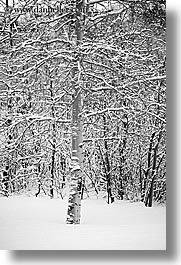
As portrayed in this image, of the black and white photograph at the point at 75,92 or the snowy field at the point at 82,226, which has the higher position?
the black and white photograph at the point at 75,92

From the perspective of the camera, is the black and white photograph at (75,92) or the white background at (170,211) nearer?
the white background at (170,211)

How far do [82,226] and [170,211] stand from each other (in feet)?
2.60

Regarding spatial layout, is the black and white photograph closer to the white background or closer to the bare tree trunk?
the bare tree trunk

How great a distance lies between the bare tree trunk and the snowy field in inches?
3.5

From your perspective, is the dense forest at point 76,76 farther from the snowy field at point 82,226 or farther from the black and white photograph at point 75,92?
the snowy field at point 82,226

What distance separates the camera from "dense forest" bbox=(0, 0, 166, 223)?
13.1 feet

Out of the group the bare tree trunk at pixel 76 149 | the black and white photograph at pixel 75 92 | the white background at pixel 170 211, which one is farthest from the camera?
the bare tree trunk at pixel 76 149

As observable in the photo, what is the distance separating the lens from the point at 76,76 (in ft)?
13.1

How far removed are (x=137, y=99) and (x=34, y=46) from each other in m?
1.04

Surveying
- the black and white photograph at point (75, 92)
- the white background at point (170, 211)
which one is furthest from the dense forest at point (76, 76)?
the white background at point (170, 211)

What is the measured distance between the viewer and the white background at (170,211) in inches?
138

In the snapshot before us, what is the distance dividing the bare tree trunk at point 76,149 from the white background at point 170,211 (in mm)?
595

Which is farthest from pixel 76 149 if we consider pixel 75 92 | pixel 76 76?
pixel 76 76

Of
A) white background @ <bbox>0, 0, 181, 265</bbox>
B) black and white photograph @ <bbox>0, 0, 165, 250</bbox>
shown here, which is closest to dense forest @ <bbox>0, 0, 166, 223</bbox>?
black and white photograph @ <bbox>0, 0, 165, 250</bbox>
